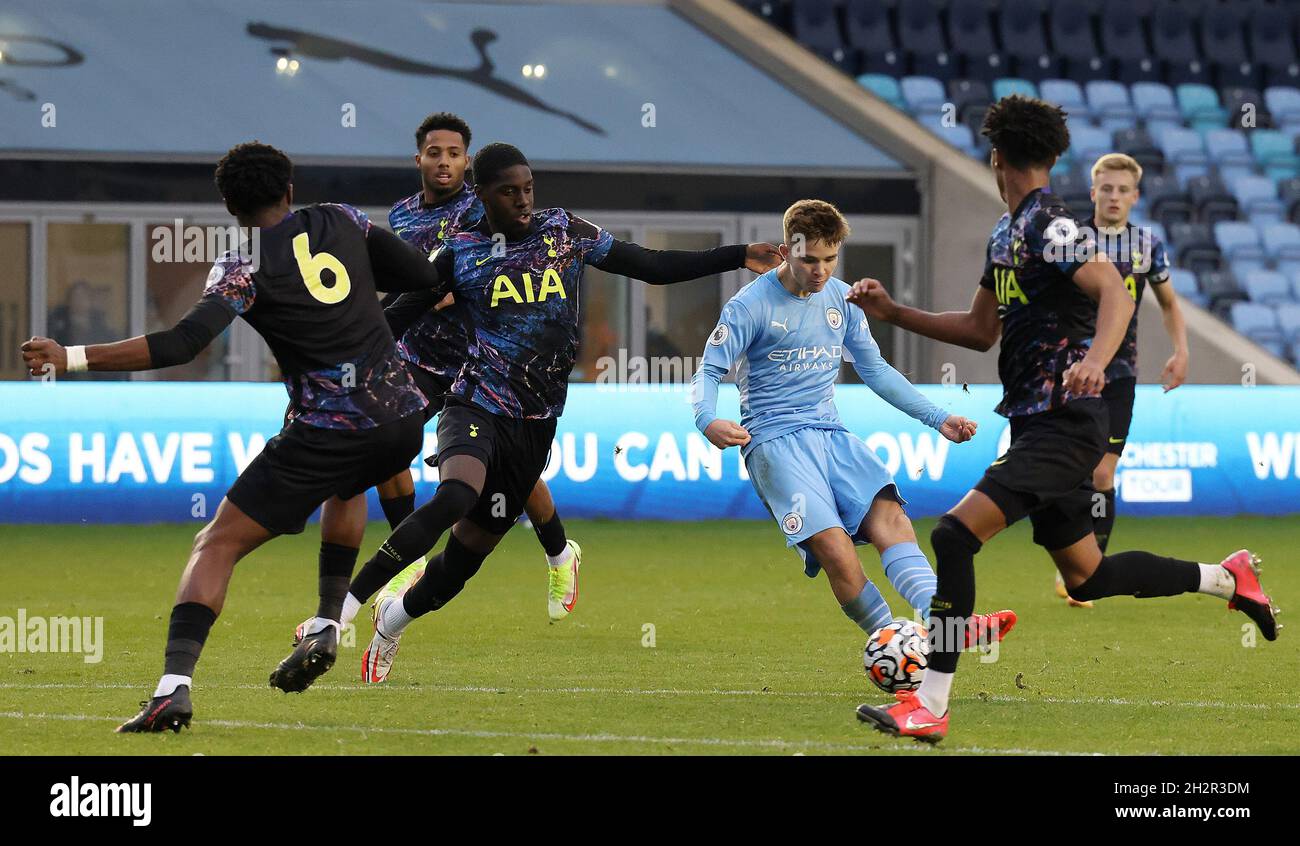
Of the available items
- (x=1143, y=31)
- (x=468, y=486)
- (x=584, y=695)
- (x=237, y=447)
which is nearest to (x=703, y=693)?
(x=584, y=695)

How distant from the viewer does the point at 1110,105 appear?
23453 millimetres

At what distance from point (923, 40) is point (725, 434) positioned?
18.2 metres

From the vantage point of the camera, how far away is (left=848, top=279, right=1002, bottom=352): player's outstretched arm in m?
6.57

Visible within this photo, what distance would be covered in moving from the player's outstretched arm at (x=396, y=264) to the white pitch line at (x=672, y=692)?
1538 mm

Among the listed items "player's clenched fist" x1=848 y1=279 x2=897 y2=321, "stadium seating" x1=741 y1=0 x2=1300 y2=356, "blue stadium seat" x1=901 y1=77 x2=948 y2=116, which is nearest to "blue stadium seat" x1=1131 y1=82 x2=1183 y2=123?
"stadium seating" x1=741 y1=0 x2=1300 y2=356

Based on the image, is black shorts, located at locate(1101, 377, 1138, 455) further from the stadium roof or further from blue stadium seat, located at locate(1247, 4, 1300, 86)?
blue stadium seat, located at locate(1247, 4, 1300, 86)

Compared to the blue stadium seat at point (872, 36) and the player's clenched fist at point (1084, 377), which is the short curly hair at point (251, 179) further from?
the blue stadium seat at point (872, 36)

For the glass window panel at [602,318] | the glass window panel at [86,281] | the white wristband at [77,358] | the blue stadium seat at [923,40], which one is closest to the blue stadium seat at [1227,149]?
the blue stadium seat at [923,40]

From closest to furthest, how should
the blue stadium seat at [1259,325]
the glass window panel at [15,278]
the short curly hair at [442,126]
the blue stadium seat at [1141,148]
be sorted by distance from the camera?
the short curly hair at [442,126]
the glass window panel at [15,278]
the blue stadium seat at [1259,325]
the blue stadium seat at [1141,148]

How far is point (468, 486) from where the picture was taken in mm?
7113

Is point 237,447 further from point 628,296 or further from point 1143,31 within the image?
point 1143,31

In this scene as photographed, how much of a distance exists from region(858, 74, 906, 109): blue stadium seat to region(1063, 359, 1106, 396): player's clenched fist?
56.3 ft

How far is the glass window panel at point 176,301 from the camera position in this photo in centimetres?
1938
